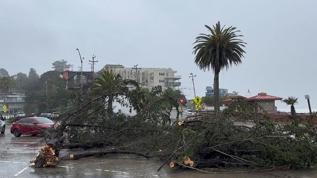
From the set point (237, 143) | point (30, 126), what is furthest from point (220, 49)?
point (237, 143)

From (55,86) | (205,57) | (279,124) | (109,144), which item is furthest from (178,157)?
(55,86)

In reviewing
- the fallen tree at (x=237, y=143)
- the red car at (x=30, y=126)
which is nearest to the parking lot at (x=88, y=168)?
the fallen tree at (x=237, y=143)

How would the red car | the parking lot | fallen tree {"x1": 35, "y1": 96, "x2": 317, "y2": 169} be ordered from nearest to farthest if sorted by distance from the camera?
the parking lot → fallen tree {"x1": 35, "y1": 96, "x2": 317, "y2": 169} → the red car

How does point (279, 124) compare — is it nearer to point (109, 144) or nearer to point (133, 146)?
point (133, 146)

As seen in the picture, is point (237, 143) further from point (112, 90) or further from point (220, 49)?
point (220, 49)

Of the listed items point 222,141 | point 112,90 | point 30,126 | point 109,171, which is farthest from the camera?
point 30,126

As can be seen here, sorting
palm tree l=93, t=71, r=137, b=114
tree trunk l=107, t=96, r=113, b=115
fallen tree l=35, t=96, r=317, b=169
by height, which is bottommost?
fallen tree l=35, t=96, r=317, b=169

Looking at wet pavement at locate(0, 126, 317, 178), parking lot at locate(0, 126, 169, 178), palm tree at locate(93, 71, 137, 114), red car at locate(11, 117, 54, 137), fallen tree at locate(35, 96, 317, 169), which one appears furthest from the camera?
red car at locate(11, 117, 54, 137)

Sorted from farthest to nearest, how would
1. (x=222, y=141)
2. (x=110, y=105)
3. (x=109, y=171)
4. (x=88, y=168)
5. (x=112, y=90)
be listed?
(x=110, y=105)
(x=112, y=90)
(x=88, y=168)
(x=109, y=171)
(x=222, y=141)

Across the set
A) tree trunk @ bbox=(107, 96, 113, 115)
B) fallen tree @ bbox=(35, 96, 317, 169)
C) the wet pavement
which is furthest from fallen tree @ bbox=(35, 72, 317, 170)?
tree trunk @ bbox=(107, 96, 113, 115)

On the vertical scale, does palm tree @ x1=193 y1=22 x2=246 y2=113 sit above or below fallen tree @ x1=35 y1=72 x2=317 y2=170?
above

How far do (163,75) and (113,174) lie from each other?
15649cm

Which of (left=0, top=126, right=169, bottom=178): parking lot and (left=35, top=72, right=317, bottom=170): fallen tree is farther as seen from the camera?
(left=35, top=72, right=317, bottom=170): fallen tree

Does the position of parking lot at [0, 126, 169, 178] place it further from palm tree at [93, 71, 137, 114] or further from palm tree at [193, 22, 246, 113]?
palm tree at [193, 22, 246, 113]
